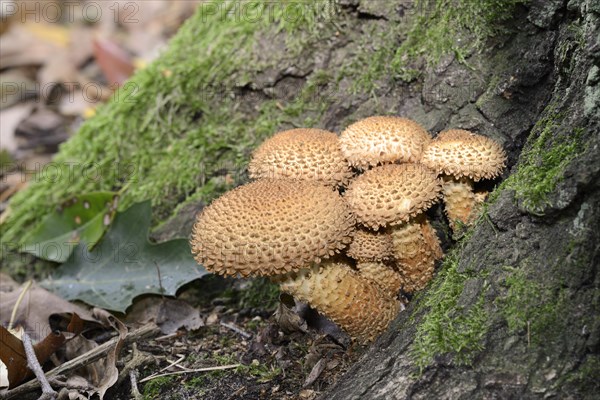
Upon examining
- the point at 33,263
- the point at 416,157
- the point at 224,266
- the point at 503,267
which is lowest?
the point at 33,263

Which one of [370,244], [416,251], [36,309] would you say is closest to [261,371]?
[370,244]

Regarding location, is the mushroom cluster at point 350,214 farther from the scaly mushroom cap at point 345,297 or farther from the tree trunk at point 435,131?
the tree trunk at point 435,131

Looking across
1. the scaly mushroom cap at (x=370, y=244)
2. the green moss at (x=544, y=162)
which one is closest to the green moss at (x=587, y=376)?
the green moss at (x=544, y=162)

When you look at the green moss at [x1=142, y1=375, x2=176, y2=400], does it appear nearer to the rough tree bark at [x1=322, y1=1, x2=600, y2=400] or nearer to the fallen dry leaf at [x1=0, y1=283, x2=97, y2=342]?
the fallen dry leaf at [x1=0, y1=283, x2=97, y2=342]

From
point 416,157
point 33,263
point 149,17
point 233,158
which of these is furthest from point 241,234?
point 149,17

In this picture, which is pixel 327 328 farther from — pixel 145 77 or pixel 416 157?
pixel 145 77

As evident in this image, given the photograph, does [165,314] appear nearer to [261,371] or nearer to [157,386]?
[157,386]
